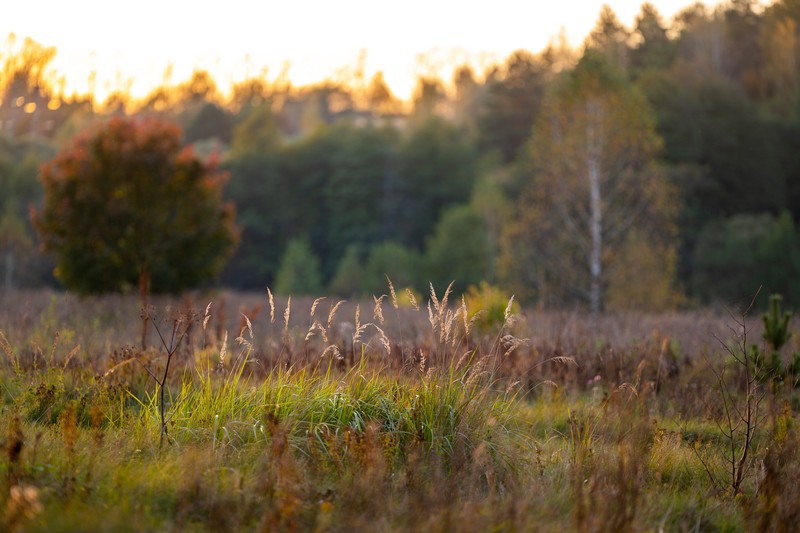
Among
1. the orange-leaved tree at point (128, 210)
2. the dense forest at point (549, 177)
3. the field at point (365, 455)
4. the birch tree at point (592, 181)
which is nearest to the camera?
the field at point (365, 455)

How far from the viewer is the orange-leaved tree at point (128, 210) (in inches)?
706

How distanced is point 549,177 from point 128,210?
1120cm

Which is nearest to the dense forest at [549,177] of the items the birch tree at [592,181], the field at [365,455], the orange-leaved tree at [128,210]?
the birch tree at [592,181]

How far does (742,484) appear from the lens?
5.55m

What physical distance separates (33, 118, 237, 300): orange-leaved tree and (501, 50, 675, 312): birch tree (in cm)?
886

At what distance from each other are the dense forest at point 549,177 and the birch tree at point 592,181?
0.06 m

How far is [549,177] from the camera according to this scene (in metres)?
22.5

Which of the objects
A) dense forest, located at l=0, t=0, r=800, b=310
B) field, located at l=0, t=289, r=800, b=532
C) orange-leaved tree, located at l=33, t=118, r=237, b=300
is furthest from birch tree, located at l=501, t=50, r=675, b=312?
field, located at l=0, t=289, r=800, b=532

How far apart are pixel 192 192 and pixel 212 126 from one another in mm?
38758

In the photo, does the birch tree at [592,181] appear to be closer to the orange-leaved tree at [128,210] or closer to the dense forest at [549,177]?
the dense forest at [549,177]

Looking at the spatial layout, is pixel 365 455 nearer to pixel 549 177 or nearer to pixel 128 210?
pixel 128 210

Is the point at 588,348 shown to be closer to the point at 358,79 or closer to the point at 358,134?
the point at 358,134

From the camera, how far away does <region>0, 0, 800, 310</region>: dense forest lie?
866 inches

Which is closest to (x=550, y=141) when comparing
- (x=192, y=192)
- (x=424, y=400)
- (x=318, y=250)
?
(x=192, y=192)
